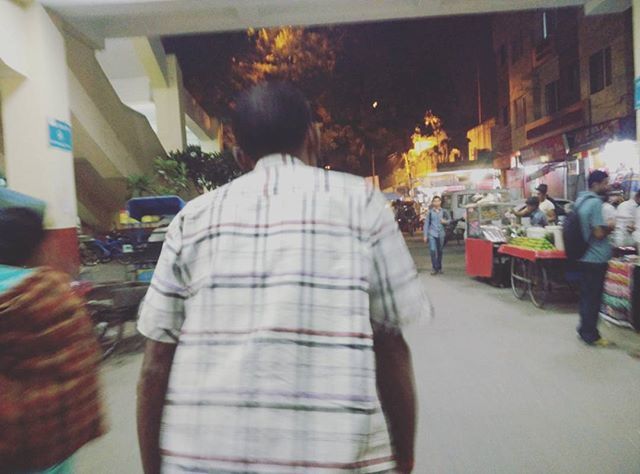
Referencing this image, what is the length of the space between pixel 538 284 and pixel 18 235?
306 inches

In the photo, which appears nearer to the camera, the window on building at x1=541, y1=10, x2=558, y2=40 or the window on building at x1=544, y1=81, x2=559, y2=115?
the window on building at x1=541, y1=10, x2=558, y2=40

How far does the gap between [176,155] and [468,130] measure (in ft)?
84.3

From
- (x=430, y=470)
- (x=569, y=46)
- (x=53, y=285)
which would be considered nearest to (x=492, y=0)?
(x=430, y=470)

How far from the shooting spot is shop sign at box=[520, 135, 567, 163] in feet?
59.3

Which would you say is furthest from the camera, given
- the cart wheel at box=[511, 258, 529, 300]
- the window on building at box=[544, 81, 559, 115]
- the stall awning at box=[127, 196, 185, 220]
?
the window on building at box=[544, 81, 559, 115]

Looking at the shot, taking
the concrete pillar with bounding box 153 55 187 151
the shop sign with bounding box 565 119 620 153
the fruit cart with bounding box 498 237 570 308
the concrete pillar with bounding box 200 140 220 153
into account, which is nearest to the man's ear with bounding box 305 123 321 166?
the fruit cart with bounding box 498 237 570 308

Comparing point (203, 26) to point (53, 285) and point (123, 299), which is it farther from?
point (53, 285)

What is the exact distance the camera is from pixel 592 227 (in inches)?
220

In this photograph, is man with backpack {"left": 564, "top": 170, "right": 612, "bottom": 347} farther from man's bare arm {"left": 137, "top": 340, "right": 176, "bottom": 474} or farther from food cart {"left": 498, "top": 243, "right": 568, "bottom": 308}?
man's bare arm {"left": 137, "top": 340, "right": 176, "bottom": 474}

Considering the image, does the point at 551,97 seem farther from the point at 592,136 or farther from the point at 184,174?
the point at 184,174

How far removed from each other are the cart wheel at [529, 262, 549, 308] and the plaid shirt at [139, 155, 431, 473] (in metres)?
7.30

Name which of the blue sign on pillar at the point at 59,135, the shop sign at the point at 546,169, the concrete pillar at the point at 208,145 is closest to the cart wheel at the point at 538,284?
the blue sign on pillar at the point at 59,135

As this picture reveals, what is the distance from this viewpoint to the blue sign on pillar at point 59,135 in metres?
8.74

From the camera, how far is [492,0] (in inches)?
390
